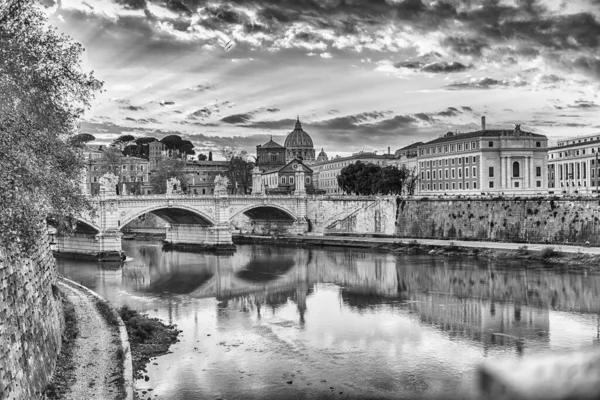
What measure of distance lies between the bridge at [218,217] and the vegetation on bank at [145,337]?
2036 centimetres

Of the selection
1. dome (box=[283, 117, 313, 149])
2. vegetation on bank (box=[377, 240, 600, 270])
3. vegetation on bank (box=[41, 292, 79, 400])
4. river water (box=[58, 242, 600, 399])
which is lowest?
river water (box=[58, 242, 600, 399])

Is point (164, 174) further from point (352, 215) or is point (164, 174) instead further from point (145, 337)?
point (145, 337)

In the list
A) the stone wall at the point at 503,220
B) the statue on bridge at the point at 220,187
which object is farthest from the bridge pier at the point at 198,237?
the stone wall at the point at 503,220

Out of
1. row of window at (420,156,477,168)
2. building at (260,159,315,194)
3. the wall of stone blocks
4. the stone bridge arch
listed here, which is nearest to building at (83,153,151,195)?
building at (260,159,315,194)

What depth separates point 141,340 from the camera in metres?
19.6

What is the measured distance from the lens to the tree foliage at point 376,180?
71.2 meters

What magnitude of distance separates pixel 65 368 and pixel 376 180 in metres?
61.0

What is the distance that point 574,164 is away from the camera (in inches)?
2933

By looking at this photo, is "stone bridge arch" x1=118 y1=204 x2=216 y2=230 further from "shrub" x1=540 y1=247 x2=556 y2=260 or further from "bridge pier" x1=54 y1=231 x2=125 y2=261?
"shrub" x1=540 y1=247 x2=556 y2=260

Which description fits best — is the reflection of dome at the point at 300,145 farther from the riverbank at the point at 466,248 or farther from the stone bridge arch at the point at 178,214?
the stone bridge arch at the point at 178,214

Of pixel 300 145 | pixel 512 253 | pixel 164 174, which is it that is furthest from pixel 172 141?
pixel 512 253

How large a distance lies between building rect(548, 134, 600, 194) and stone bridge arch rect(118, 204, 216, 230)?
39.1 metres

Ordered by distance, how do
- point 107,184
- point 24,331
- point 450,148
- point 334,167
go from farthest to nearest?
point 334,167, point 450,148, point 107,184, point 24,331

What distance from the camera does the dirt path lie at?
42.0ft
